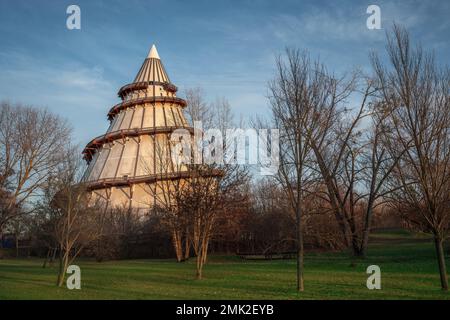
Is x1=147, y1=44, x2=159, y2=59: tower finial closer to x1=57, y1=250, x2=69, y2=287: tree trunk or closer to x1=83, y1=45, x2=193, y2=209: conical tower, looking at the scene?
x1=83, y1=45, x2=193, y2=209: conical tower

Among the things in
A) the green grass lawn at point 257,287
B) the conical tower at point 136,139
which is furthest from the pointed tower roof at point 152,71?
the green grass lawn at point 257,287

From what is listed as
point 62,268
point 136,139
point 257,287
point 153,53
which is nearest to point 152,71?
point 153,53

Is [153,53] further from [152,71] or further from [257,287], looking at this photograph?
[257,287]

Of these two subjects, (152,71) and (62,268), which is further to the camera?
(152,71)

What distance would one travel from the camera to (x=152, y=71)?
5447cm

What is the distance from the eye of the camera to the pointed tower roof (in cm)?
5356

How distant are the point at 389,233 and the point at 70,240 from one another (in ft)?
128

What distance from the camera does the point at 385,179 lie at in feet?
84.2

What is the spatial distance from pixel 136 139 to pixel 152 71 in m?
11.1

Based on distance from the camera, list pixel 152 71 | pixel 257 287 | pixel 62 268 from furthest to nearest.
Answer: pixel 152 71, pixel 62 268, pixel 257 287

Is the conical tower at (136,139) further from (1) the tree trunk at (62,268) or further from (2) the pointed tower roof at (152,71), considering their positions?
(1) the tree trunk at (62,268)

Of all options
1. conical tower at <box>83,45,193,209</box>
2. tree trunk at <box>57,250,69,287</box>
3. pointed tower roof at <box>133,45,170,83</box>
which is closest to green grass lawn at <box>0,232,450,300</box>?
tree trunk at <box>57,250,69,287</box>
